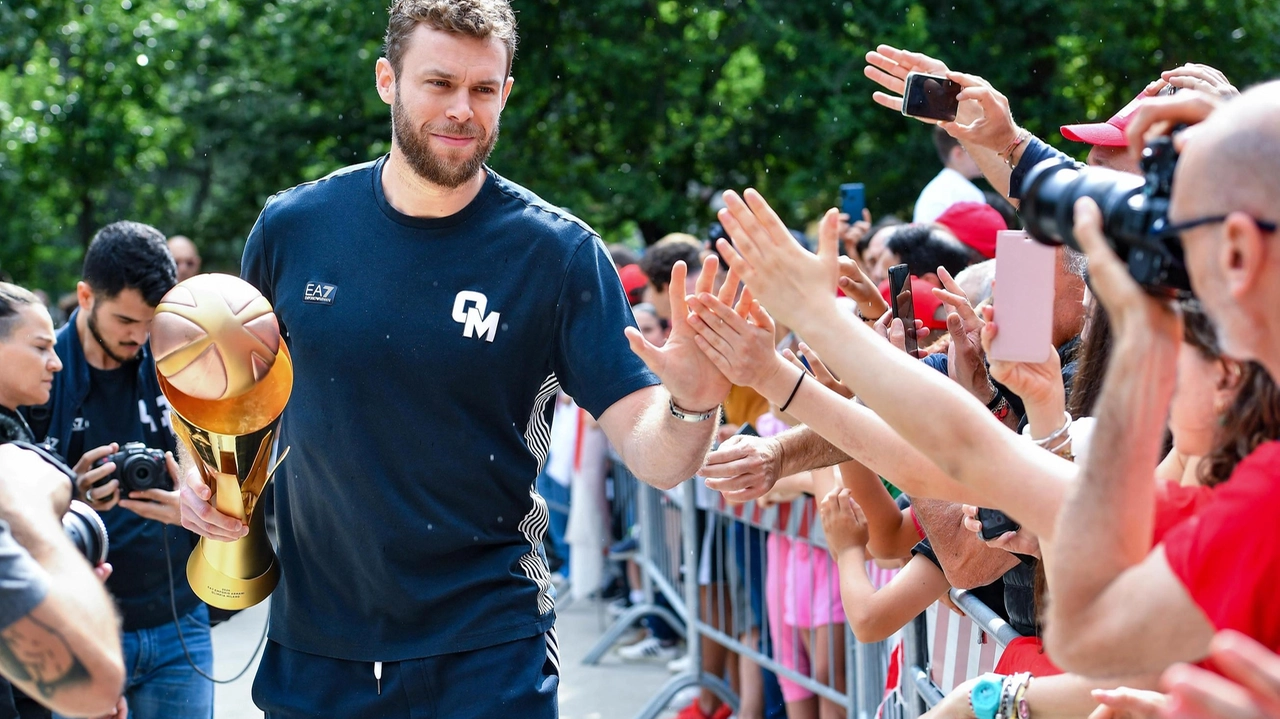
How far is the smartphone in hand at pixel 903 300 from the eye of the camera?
3.41m

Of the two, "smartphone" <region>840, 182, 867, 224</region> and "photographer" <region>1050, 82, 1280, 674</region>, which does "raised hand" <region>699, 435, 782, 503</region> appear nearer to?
"photographer" <region>1050, 82, 1280, 674</region>

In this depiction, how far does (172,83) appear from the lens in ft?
64.4

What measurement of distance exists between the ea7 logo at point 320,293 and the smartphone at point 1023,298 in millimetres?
1696

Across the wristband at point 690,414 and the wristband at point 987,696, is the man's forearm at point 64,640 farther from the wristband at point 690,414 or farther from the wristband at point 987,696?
the wristband at point 987,696

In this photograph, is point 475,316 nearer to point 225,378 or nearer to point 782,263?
point 225,378

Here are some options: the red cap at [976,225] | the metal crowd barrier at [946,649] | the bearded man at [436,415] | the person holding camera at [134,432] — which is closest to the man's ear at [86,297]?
the person holding camera at [134,432]

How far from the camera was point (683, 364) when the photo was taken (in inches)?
113

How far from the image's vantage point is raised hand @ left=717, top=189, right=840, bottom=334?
2229mm

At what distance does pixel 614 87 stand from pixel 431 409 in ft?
47.7

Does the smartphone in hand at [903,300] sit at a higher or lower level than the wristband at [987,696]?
higher

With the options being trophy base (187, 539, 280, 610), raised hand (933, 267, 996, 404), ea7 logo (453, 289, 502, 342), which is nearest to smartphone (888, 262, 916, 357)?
raised hand (933, 267, 996, 404)

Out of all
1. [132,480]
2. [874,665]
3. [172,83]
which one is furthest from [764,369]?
[172,83]

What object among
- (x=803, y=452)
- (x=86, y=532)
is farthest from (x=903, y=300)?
Answer: (x=86, y=532)

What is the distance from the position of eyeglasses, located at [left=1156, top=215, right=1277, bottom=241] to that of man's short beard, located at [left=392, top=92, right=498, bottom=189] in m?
1.96
